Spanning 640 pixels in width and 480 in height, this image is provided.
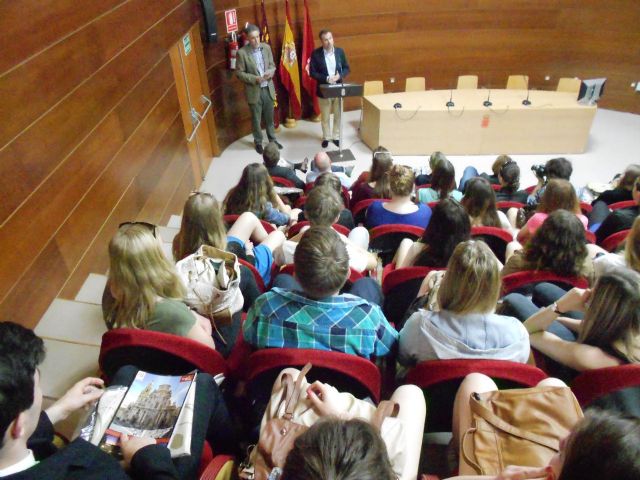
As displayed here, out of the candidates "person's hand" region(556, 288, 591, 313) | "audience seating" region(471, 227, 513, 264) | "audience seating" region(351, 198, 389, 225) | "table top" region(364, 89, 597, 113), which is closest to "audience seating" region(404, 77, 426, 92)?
"table top" region(364, 89, 597, 113)

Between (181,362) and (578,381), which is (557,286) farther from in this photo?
(181,362)

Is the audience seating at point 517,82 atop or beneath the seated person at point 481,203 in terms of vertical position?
beneath

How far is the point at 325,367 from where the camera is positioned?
4.69 ft

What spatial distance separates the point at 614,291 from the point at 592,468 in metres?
0.90

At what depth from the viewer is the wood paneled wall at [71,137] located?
2.11 metres

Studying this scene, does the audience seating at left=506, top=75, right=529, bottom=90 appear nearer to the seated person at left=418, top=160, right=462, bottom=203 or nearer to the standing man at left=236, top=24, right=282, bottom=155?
the standing man at left=236, top=24, right=282, bottom=155

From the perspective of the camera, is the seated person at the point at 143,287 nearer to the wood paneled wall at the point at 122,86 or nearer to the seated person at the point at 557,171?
the wood paneled wall at the point at 122,86

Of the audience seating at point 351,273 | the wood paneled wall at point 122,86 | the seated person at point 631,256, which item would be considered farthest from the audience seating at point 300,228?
the seated person at point 631,256

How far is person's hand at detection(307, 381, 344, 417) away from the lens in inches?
48.6

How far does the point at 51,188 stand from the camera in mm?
2406

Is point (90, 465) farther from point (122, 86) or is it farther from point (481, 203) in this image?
point (122, 86)

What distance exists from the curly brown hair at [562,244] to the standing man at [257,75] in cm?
438

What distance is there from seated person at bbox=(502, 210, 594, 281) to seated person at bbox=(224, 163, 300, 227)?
1711 mm

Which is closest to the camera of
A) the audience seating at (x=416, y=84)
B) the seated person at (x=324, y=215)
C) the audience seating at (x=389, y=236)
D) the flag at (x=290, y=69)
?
the seated person at (x=324, y=215)
